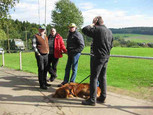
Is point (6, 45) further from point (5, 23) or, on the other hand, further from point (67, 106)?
point (67, 106)

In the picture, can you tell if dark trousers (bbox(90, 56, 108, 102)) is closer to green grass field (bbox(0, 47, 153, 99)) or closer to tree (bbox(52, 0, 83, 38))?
green grass field (bbox(0, 47, 153, 99))

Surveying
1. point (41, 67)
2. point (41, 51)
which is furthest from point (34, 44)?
point (41, 67)

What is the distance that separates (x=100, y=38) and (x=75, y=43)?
1797mm

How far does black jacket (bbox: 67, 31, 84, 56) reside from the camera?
5082 millimetres

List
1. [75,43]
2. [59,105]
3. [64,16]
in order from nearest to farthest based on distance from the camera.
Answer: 1. [59,105]
2. [75,43]
3. [64,16]

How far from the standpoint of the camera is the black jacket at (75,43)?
508 cm

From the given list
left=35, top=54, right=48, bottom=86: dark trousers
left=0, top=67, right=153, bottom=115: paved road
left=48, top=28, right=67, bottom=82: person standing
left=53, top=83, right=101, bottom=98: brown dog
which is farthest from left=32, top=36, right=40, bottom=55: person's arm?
left=53, top=83, right=101, bottom=98: brown dog

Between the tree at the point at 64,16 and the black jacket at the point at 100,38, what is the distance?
171 feet

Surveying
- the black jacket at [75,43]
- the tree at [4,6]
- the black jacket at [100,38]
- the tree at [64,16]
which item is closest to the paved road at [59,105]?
the black jacket at [100,38]

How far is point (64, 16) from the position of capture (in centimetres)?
5628

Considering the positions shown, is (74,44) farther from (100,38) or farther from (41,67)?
(100,38)

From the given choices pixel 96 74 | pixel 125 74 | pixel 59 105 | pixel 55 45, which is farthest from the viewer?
pixel 125 74

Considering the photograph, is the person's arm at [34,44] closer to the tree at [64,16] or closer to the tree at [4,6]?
the tree at [4,6]

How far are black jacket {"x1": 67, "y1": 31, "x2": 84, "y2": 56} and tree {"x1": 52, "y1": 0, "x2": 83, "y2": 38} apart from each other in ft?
165
